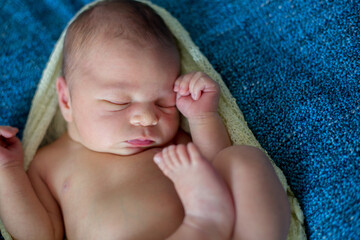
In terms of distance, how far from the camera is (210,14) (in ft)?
5.47

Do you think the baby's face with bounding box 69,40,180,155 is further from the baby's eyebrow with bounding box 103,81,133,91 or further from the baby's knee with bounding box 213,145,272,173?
the baby's knee with bounding box 213,145,272,173

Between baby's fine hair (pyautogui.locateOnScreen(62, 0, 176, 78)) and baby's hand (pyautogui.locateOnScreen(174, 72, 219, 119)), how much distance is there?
A: 15cm

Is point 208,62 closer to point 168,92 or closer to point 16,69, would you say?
point 168,92

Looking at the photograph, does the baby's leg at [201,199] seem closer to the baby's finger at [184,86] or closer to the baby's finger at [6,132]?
the baby's finger at [184,86]

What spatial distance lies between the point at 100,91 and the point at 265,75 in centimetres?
55

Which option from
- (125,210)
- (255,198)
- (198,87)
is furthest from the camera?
(198,87)

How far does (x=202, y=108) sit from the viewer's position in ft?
4.50

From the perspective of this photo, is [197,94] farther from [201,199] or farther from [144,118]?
[201,199]

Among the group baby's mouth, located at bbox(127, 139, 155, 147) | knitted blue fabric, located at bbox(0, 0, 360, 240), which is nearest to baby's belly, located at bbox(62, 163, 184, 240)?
baby's mouth, located at bbox(127, 139, 155, 147)

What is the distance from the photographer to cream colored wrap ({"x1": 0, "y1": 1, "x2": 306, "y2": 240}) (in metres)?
1.43

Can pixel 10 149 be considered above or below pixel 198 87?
below

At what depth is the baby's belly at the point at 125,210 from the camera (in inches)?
48.2

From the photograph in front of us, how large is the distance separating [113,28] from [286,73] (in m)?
0.58

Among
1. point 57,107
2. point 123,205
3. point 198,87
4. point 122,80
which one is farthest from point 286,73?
point 57,107
